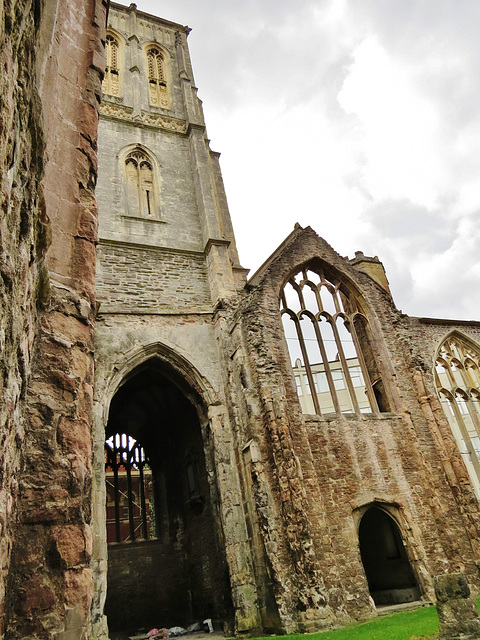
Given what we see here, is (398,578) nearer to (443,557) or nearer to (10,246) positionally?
(443,557)

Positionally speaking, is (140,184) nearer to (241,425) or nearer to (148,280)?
(148,280)

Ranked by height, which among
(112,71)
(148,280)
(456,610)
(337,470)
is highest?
(112,71)

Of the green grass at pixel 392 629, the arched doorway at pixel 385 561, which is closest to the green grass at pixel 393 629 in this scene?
the green grass at pixel 392 629

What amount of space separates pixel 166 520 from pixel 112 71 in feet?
49.9

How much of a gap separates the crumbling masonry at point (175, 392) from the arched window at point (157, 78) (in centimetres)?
9

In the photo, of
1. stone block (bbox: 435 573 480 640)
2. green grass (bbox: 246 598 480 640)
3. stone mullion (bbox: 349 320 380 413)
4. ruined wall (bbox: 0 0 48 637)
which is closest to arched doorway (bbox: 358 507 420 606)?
green grass (bbox: 246 598 480 640)

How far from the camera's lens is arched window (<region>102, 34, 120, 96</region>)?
16000 millimetres

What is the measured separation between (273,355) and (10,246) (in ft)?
29.2

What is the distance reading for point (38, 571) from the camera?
99.0 inches

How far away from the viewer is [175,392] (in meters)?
13.1

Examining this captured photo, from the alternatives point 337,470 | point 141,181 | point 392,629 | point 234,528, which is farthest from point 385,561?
point 141,181

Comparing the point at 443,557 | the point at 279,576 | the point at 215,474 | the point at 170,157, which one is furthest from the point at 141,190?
the point at 443,557

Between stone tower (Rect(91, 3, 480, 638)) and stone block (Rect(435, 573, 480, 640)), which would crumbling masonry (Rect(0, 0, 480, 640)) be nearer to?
stone tower (Rect(91, 3, 480, 638))

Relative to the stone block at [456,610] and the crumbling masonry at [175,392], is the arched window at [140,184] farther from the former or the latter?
the stone block at [456,610]
